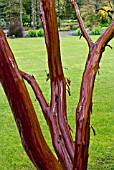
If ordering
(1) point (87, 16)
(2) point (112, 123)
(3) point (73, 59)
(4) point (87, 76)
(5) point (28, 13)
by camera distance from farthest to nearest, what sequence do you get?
1. (5) point (28, 13)
2. (1) point (87, 16)
3. (3) point (73, 59)
4. (2) point (112, 123)
5. (4) point (87, 76)

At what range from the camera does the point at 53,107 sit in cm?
96

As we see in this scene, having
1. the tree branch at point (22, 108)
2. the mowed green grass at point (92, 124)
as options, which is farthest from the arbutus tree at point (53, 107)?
the mowed green grass at point (92, 124)

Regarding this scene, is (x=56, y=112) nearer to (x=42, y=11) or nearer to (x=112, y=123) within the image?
(x=42, y=11)

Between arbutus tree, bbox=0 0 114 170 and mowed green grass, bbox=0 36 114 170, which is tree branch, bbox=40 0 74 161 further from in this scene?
mowed green grass, bbox=0 36 114 170

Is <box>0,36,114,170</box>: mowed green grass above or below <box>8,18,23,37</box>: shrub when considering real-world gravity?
above

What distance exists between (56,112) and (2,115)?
11.7ft

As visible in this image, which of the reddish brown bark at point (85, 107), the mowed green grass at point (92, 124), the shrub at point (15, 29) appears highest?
the reddish brown bark at point (85, 107)

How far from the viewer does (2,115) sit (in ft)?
14.6

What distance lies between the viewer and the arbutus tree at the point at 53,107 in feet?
2.59

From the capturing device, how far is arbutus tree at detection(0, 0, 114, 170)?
790mm

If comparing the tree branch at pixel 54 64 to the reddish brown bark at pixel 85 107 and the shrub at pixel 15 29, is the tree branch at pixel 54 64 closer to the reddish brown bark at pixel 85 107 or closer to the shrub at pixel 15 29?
the reddish brown bark at pixel 85 107

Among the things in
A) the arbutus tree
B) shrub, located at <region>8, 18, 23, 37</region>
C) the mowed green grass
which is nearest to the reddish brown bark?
the arbutus tree

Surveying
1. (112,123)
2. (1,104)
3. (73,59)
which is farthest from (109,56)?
(112,123)

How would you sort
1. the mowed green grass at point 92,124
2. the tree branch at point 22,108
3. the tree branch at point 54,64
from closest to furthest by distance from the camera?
the tree branch at point 22,108 → the tree branch at point 54,64 → the mowed green grass at point 92,124
